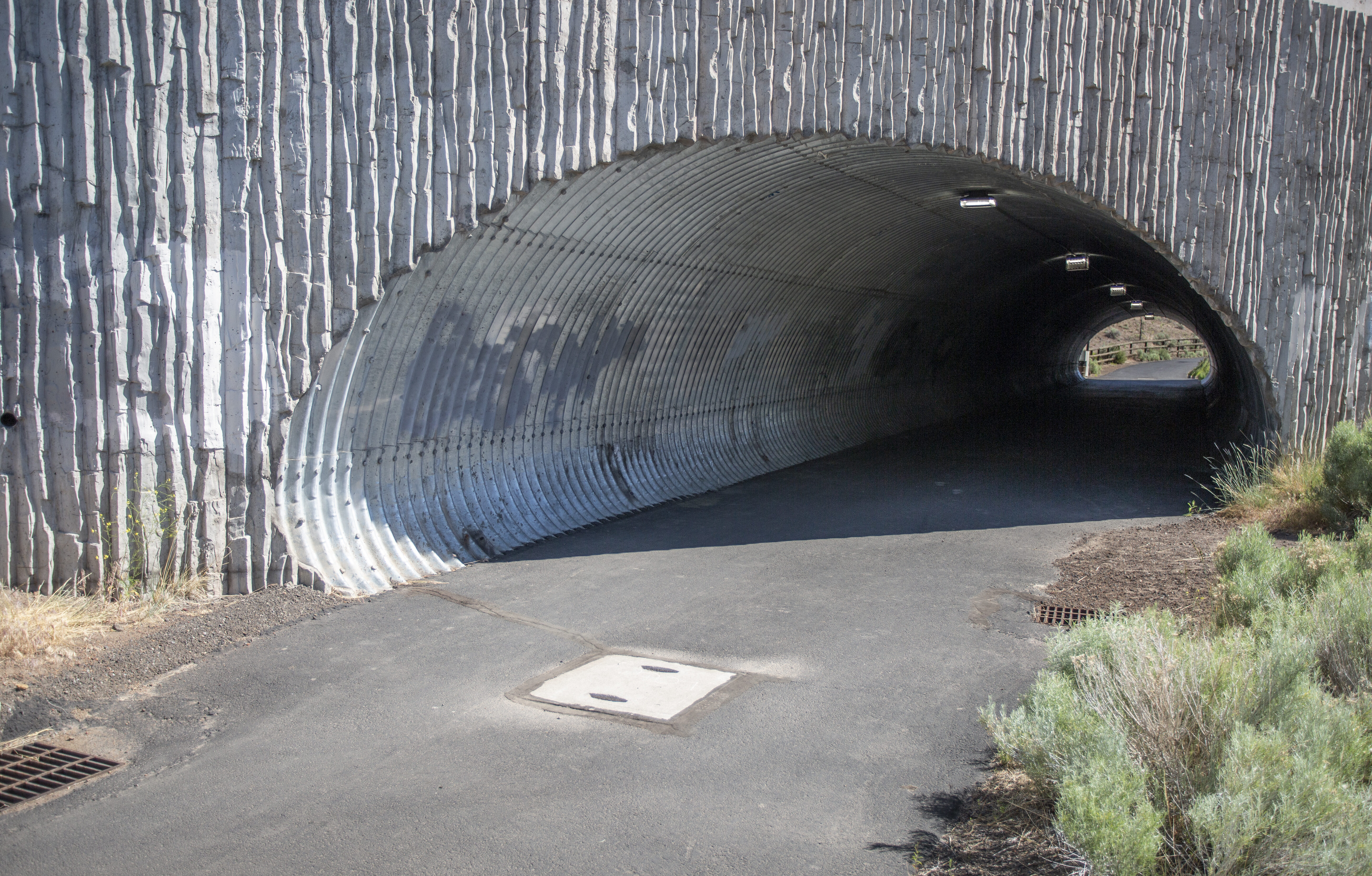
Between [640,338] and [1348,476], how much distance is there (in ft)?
21.6

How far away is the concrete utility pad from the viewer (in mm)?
5340

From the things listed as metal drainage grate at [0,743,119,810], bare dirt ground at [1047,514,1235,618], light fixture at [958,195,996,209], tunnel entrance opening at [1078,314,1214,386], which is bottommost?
metal drainage grate at [0,743,119,810]

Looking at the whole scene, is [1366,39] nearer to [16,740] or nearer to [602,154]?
[602,154]

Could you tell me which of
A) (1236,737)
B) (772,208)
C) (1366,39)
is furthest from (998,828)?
(1366,39)

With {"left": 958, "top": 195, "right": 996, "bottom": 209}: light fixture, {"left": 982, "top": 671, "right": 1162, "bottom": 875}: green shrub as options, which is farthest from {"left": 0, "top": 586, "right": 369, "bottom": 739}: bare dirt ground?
{"left": 958, "top": 195, "right": 996, "bottom": 209}: light fixture

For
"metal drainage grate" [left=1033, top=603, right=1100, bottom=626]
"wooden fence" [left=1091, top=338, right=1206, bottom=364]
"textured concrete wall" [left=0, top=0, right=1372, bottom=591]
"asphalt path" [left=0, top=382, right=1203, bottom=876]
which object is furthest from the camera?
"wooden fence" [left=1091, top=338, right=1206, bottom=364]

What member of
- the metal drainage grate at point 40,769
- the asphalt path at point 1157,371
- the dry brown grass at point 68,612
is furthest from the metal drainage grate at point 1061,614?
the asphalt path at point 1157,371

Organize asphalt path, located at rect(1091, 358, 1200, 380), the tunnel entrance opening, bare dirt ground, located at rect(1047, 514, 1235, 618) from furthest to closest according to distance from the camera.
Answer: the tunnel entrance opening < asphalt path, located at rect(1091, 358, 1200, 380) < bare dirt ground, located at rect(1047, 514, 1235, 618)

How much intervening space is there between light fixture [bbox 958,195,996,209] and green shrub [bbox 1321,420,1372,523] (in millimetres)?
4176

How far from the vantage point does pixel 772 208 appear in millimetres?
10875

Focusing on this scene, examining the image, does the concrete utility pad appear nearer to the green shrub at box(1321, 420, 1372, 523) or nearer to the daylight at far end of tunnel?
the daylight at far end of tunnel

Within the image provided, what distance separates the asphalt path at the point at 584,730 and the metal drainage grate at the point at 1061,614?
0.12 m

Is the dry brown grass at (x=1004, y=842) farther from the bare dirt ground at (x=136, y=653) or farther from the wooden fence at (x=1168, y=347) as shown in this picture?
the wooden fence at (x=1168, y=347)

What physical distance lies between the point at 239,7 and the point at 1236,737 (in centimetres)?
674
